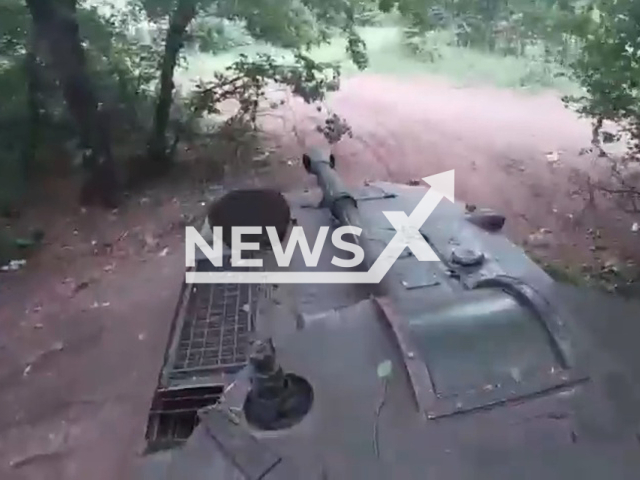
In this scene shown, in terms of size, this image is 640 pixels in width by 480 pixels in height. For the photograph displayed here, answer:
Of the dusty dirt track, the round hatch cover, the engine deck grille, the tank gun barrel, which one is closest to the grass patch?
the dusty dirt track

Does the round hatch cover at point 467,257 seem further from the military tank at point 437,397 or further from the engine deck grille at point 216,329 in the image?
the engine deck grille at point 216,329

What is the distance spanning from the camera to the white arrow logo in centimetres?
362

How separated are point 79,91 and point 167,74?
945mm

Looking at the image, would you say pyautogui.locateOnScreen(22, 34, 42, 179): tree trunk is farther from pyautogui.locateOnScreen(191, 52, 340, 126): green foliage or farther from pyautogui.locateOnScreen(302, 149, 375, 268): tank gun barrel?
pyautogui.locateOnScreen(302, 149, 375, 268): tank gun barrel

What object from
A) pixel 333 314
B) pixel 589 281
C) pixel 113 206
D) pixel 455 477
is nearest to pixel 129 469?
pixel 333 314

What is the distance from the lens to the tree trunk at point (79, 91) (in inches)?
278

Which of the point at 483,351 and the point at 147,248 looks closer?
the point at 483,351

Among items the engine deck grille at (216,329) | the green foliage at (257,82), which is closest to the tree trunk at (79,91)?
the green foliage at (257,82)

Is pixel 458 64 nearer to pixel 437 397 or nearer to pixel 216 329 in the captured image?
pixel 216 329

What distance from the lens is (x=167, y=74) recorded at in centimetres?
806

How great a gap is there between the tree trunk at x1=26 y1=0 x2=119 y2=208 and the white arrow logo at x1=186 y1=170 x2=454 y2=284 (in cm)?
372

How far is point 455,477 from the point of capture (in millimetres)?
2246

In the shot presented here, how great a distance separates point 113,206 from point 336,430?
6102 millimetres

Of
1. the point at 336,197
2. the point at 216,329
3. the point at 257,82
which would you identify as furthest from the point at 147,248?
the point at 216,329
